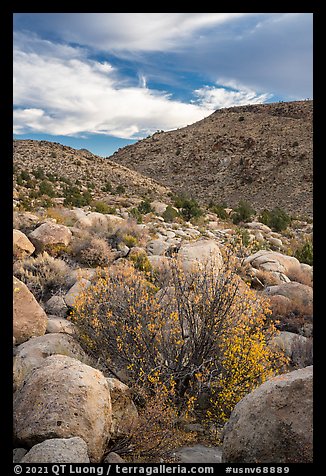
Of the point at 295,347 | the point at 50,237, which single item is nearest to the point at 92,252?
the point at 50,237

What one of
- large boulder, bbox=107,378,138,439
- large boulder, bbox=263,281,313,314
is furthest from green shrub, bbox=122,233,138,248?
large boulder, bbox=107,378,138,439

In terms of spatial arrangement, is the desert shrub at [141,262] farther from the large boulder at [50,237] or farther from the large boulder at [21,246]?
the large boulder at [21,246]

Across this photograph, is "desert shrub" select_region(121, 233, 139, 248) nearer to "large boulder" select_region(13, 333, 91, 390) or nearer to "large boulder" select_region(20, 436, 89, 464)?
"large boulder" select_region(13, 333, 91, 390)

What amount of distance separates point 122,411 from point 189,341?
4.22 feet

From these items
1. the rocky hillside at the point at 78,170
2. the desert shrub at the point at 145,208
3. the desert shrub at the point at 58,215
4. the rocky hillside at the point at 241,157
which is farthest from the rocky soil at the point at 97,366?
the rocky hillside at the point at 241,157

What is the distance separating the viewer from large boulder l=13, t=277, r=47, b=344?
5.73 meters

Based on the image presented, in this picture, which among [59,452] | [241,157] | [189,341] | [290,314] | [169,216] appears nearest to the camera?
[59,452]

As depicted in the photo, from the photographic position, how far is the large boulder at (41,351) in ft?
15.6

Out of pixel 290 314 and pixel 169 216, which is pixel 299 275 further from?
pixel 169 216

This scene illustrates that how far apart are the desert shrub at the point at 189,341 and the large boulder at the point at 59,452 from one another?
155cm

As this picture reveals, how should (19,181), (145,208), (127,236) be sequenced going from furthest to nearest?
(19,181)
(145,208)
(127,236)

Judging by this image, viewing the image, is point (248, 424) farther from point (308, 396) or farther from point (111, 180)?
point (111, 180)

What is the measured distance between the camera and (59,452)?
2.92m

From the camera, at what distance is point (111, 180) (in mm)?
35500
